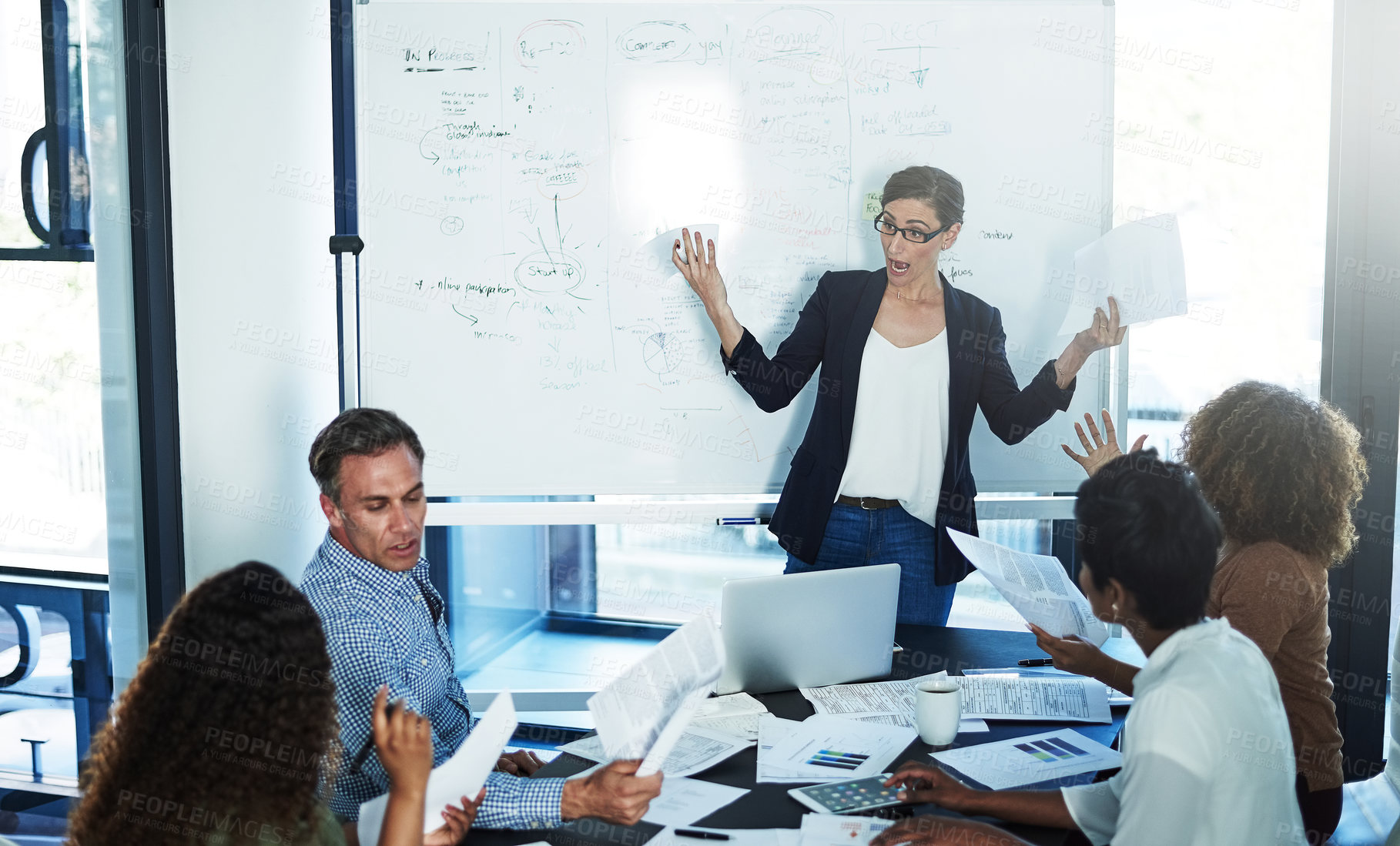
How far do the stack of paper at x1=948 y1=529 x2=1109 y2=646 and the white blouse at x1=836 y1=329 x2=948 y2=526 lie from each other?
783 millimetres

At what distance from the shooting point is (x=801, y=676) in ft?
6.01

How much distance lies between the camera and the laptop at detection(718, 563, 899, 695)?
1.74m

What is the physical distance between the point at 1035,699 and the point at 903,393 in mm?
1051

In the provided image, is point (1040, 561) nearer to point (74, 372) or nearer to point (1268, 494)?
point (1268, 494)

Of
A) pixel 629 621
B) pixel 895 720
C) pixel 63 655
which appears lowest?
pixel 629 621

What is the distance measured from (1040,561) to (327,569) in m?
1.22

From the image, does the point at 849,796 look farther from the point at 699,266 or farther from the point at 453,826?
the point at 699,266

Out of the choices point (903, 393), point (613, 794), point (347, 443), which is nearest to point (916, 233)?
point (903, 393)

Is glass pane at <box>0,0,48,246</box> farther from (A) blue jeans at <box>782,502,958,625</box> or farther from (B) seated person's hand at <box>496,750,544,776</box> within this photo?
(A) blue jeans at <box>782,502,958,625</box>

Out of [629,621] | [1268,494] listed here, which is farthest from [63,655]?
[1268,494]

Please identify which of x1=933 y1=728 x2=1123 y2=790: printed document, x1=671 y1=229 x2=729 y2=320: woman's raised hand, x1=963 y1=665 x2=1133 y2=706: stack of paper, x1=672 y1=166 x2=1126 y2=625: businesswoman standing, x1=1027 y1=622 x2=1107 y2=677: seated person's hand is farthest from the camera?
x1=671 y1=229 x2=729 y2=320: woman's raised hand

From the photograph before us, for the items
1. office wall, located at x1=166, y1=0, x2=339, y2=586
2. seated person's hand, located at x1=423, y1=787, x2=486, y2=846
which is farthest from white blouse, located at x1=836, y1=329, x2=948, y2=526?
office wall, located at x1=166, y1=0, x2=339, y2=586

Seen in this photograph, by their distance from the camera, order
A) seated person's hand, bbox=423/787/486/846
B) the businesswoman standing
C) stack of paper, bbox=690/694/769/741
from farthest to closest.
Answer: the businesswoman standing → stack of paper, bbox=690/694/769/741 → seated person's hand, bbox=423/787/486/846

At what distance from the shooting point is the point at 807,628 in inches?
70.9
